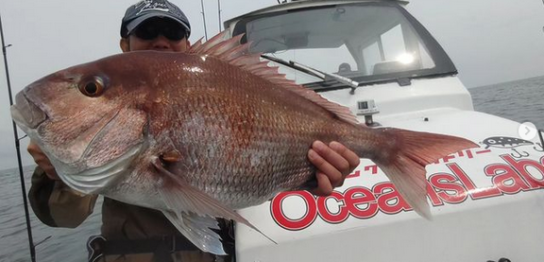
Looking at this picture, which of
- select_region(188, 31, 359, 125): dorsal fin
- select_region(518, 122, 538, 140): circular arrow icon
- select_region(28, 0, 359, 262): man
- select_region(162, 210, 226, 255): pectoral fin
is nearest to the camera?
select_region(162, 210, 226, 255): pectoral fin

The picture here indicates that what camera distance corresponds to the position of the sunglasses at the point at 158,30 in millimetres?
1988

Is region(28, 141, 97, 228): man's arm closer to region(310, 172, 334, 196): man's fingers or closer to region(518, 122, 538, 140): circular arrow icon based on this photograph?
region(310, 172, 334, 196): man's fingers

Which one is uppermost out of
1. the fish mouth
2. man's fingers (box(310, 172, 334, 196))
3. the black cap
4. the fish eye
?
the black cap

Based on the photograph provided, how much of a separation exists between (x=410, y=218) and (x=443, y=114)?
47.1 inches

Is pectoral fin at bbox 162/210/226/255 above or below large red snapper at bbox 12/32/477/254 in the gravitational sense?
below

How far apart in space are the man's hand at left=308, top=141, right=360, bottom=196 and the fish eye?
76 cm

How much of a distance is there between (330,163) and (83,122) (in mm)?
880

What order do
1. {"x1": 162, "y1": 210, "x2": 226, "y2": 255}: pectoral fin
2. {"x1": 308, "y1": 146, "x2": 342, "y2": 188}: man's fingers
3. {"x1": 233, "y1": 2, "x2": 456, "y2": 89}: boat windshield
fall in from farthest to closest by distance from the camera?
{"x1": 233, "y1": 2, "x2": 456, "y2": 89}: boat windshield → {"x1": 308, "y1": 146, "x2": 342, "y2": 188}: man's fingers → {"x1": 162, "y1": 210, "x2": 226, "y2": 255}: pectoral fin

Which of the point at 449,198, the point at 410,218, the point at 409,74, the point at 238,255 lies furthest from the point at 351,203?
the point at 409,74

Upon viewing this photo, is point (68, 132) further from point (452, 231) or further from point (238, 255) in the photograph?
point (452, 231)

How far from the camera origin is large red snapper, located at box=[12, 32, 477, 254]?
1.09m

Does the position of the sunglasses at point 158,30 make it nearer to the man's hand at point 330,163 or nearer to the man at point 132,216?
the man at point 132,216

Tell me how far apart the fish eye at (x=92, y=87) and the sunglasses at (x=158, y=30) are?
0.93 meters

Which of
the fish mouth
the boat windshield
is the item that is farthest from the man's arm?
the boat windshield
